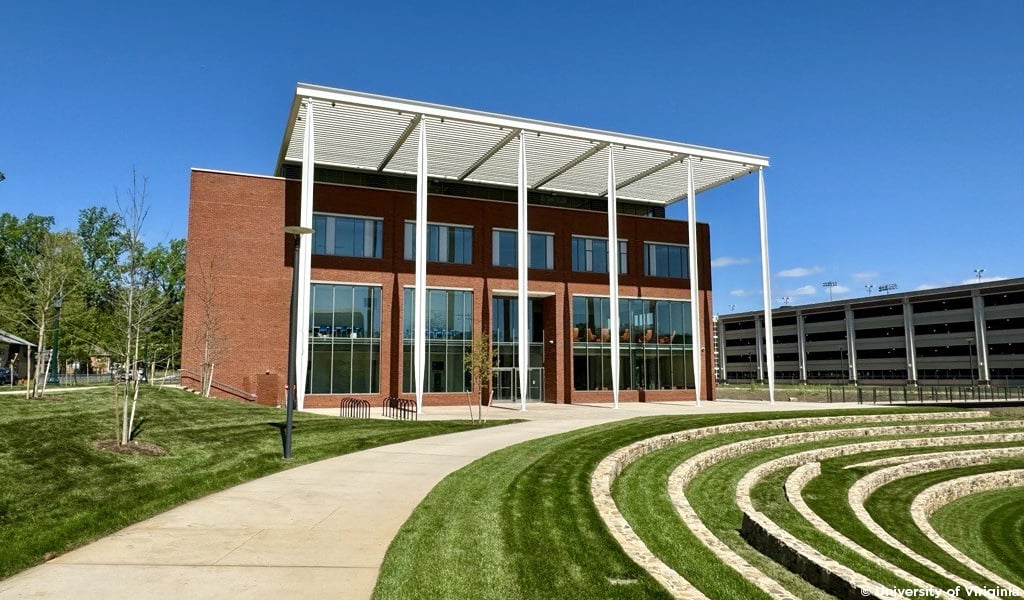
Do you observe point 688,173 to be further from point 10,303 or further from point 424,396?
point 10,303

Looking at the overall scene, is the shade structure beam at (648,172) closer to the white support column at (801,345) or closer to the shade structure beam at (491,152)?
the shade structure beam at (491,152)

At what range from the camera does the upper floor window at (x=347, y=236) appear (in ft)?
121

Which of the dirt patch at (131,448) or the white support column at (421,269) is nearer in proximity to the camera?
the dirt patch at (131,448)

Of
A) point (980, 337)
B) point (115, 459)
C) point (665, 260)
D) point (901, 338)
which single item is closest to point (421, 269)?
point (665, 260)

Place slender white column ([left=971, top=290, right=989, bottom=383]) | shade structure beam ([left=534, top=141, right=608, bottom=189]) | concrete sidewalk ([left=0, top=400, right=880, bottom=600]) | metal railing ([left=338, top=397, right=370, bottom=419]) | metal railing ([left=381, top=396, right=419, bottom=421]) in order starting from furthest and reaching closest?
slender white column ([left=971, top=290, right=989, bottom=383]) < shade structure beam ([left=534, top=141, right=608, bottom=189]) < metal railing ([left=338, top=397, right=370, bottom=419]) < metal railing ([left=381, top=396, right=419, bottom=421]) < concrete sidewalk ([left=0, top=400, right=880, bottom=600])

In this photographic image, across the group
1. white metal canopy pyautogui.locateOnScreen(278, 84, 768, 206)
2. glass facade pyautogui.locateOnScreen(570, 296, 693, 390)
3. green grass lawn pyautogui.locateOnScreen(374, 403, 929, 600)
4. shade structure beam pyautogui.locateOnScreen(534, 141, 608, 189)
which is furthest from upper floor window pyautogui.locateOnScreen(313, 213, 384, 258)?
green grass lawn pyautogui.locateOnScreen(374, 403, 929, 600)

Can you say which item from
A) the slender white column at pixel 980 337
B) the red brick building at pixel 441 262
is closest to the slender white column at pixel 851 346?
the slender white column at pixel 980 337

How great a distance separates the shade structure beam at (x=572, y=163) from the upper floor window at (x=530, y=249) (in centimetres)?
395

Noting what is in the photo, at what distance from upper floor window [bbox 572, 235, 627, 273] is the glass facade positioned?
2086 mm

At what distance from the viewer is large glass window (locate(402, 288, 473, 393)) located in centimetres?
3791

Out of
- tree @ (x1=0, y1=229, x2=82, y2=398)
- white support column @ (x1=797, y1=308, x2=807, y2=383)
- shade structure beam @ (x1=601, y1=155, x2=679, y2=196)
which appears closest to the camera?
tree @ (x1=0, y1=229, x2=82, y2=398)

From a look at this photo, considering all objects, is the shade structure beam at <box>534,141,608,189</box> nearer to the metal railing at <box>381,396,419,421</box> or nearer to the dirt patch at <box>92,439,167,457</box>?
the metal railing at <box>381,396,419,421</box>

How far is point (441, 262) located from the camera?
3941 centimetres

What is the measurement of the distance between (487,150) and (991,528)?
29240 millimetres
